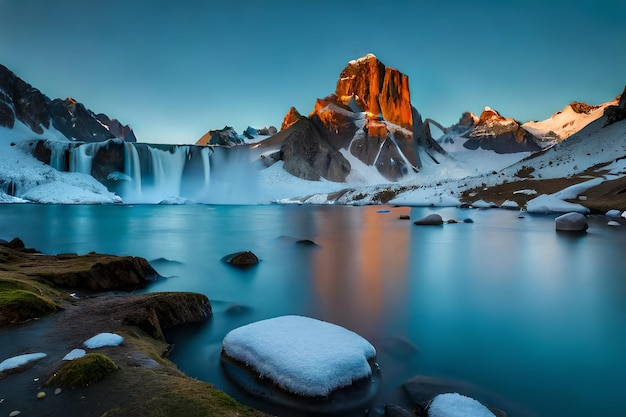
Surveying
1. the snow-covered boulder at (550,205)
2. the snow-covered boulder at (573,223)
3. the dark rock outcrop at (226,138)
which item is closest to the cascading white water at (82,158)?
the dark rock outcrop at (226,138)

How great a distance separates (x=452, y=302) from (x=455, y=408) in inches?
214

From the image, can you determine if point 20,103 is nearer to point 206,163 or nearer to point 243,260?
point 206,163

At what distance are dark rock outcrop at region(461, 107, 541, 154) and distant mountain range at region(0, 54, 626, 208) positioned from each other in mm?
501

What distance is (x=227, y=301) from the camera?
8703 mm

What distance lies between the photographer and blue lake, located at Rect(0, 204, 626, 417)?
4766 millimetres

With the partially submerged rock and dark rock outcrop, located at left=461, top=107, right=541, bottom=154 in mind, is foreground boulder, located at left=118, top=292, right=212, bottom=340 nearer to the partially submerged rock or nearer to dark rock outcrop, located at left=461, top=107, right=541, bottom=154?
the partially submerged rock

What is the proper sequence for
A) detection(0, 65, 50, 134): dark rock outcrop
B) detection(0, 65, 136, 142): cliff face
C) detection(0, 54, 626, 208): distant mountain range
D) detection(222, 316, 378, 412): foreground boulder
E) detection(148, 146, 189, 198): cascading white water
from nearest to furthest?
1. detection(222, 316, 378, 412): foreground boulder
2. detection(0, 54, 626, 208): distant mountain range
3. detection(148, 146, 189, 198): cascading white water
4. detection(0, 65, 50, 134): dark rock outcrop
5. detection(0, 65, 136, 142): cliff face

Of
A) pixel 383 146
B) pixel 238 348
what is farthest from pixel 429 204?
pixel 383 146

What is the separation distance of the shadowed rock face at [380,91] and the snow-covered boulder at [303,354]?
137 m

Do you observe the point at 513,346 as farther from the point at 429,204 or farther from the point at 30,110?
the point at 30,110

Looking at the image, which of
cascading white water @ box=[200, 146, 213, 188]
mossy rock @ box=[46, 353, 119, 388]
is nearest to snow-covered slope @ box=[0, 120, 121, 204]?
cascading white water @ box=[200, 146, 213, 188]

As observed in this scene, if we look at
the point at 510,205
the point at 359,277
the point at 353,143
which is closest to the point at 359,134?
the point at 353,143

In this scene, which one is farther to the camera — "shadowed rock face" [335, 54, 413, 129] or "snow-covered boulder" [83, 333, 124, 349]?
"shadowed rock face" [335, 54, 413, 129]

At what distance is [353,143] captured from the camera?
4850 inches
